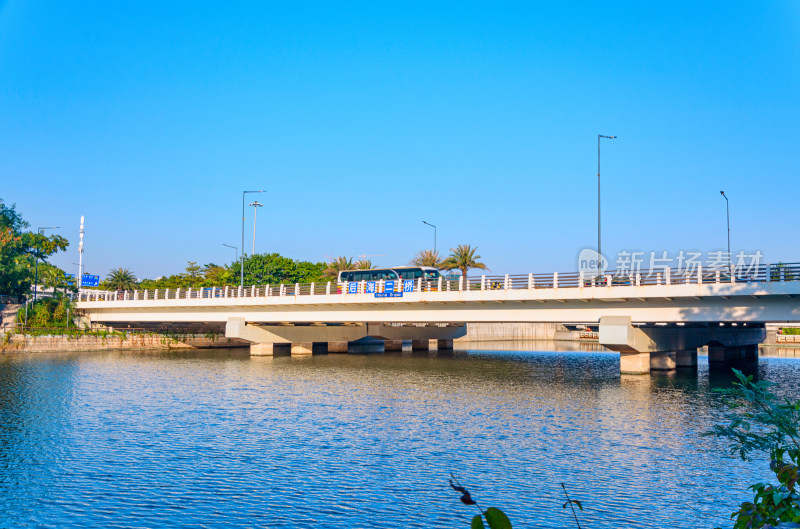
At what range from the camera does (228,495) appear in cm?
1636

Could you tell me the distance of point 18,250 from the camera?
Result: 255 ft

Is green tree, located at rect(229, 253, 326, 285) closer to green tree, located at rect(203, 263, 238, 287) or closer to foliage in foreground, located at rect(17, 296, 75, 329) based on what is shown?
green tree, located at rect(203, 263, 238, 287)


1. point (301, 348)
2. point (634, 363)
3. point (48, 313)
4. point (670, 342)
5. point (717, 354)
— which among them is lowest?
point (301, 348)

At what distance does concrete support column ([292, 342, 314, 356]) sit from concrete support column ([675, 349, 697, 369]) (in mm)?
36789

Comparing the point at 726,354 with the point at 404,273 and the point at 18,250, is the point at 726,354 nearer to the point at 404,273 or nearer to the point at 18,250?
the point at 404,273

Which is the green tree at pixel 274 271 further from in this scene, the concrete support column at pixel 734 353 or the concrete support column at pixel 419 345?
the concrete support column at pixel 734 353

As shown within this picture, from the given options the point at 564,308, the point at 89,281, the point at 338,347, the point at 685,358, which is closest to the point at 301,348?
the point at 338,347

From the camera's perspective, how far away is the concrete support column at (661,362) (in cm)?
5109

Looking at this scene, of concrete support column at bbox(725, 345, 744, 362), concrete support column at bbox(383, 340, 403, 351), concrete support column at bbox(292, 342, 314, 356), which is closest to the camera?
concrete support column at bbox(725, 345, 744, 362)

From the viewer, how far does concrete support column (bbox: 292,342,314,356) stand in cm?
6988

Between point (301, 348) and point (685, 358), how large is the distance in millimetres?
38101

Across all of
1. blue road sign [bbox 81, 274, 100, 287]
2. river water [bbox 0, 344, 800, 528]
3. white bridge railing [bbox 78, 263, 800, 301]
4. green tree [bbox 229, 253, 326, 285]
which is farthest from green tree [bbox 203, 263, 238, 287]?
river water [bbox 0, 344, 800, 528]

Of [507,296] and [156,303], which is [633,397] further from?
[156,303]

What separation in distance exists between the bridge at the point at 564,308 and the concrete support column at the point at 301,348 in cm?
11
